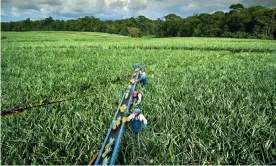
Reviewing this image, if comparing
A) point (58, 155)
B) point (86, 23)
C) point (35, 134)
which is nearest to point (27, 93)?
point (35, 134)

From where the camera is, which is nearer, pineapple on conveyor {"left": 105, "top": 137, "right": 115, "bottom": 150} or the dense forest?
pineapple on conveyor {"left": 105, "top": 137, "right": 115, "bottom": 150}

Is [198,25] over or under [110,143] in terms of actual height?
over

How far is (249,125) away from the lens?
6.69 ft

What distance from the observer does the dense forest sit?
71.5ft

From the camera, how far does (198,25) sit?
A: 101ft

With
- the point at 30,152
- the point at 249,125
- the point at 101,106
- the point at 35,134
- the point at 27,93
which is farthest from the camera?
the point at 27,93

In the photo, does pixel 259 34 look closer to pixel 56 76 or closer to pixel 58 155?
pixel 56 76

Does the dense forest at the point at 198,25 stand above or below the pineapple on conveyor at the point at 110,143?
above

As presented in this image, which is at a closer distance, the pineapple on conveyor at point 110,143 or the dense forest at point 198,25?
the pineapple on conveyor at point 110,143

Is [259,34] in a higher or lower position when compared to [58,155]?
higher

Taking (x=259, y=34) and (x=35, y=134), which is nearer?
(x=35, y=134)

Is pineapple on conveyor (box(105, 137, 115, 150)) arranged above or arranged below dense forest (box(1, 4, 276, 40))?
below

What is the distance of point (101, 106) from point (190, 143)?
117cm

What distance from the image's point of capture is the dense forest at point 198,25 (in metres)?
21.8
